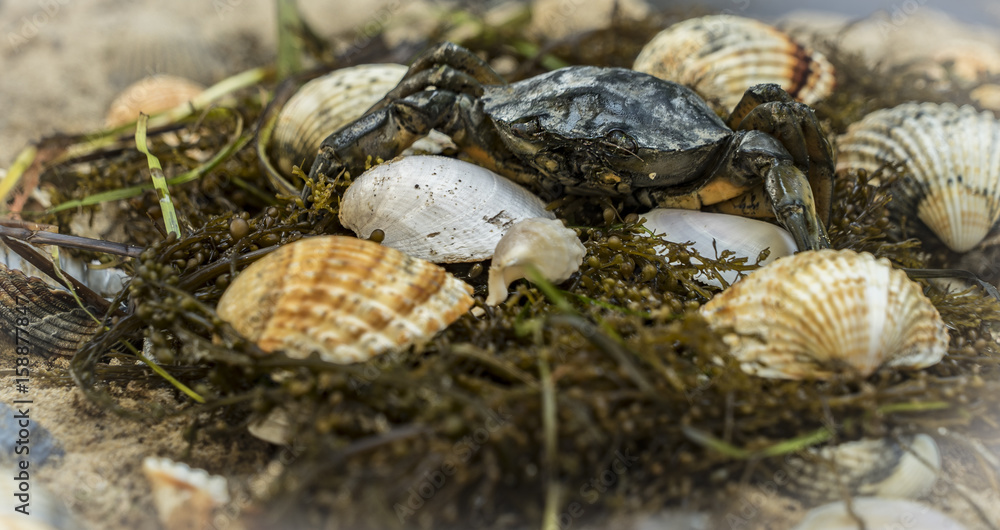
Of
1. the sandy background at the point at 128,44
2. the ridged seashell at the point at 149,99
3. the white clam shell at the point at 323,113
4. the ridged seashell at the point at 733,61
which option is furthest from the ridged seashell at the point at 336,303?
the ridged seashell at the point at 149,99

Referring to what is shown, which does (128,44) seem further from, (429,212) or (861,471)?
(861,471)

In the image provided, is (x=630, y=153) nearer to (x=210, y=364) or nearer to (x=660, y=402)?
(x=660, y=402)

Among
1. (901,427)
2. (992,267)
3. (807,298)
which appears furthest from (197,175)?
(992,267)

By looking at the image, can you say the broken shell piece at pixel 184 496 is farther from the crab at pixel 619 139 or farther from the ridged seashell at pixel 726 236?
the ridged seashell at pixel 726 236

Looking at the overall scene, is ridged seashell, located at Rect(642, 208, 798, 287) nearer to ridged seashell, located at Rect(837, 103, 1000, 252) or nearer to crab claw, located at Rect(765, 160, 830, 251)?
crab claw, located at Rect(765, 160, 830, 251)

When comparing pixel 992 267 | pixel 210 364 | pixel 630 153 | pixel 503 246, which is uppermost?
pixel 630 153

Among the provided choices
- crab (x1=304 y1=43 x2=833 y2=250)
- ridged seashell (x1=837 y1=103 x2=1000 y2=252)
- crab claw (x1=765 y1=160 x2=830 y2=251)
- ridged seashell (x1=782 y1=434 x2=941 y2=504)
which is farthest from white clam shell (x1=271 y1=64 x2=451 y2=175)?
ridged seashell (x1=837 y1=103 x2=1000 y2=252)
